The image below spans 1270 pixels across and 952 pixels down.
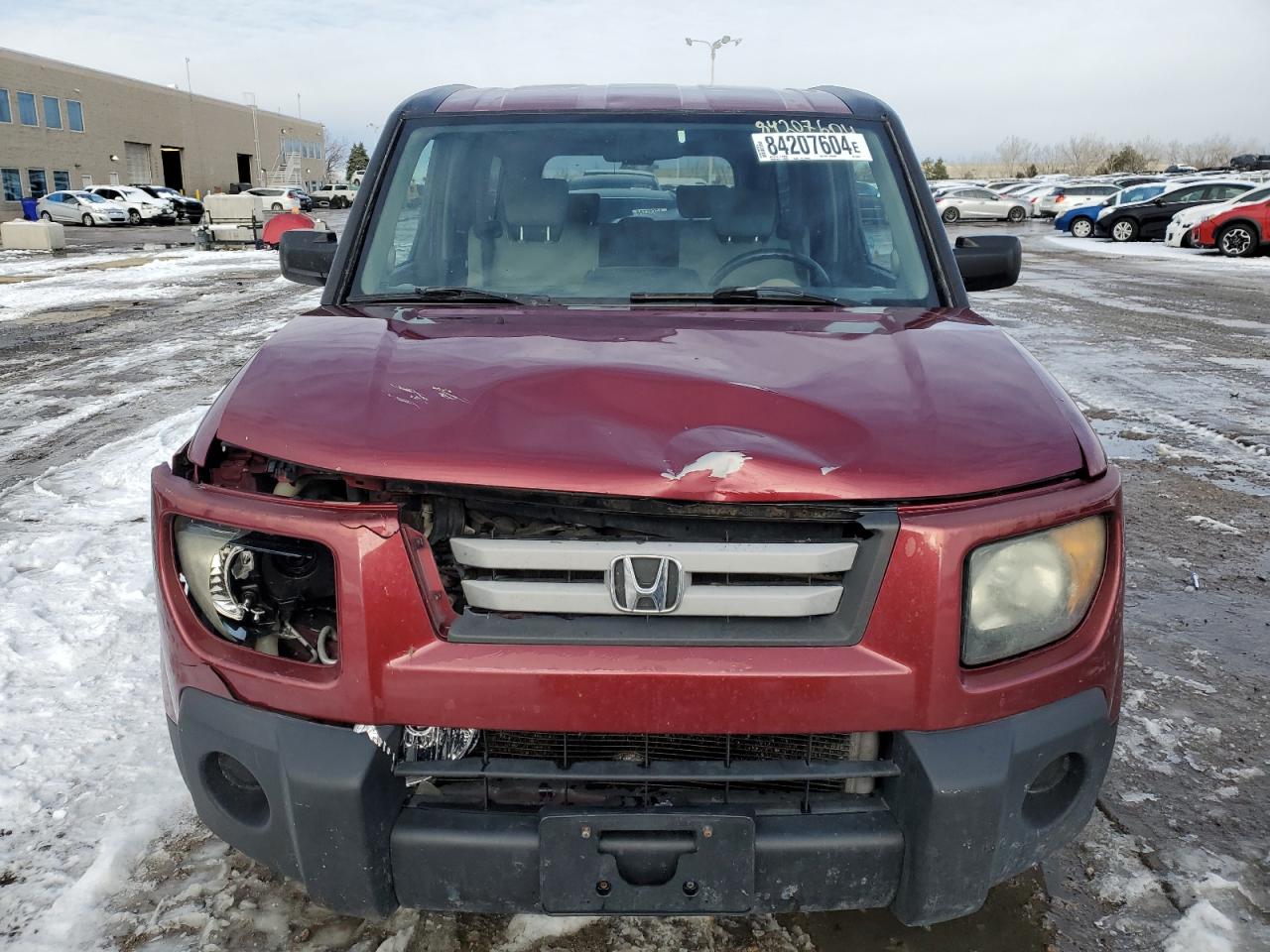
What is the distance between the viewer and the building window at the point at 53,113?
176ft

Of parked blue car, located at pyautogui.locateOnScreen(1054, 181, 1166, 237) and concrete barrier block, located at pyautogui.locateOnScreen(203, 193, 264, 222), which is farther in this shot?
concrete barrier block, located at pyautogui.locateOnScreen(203, 193, 264, 222)

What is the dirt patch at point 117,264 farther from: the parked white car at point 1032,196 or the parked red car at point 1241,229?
the parked white car at point 1032,196

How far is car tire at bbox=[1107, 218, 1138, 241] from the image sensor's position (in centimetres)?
2839

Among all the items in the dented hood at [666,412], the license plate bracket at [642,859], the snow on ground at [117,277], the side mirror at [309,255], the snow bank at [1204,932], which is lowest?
the snow bank at [1204,932]

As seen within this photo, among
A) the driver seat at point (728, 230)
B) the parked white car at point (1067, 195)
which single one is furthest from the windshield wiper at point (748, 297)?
the parked white car at point (1067, 195)

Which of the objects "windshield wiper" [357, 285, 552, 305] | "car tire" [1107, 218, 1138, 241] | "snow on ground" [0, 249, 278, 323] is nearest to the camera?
"windshield wiper" [357, 285, 552, 305]

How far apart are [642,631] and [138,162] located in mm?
73136

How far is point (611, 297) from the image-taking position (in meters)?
2.73

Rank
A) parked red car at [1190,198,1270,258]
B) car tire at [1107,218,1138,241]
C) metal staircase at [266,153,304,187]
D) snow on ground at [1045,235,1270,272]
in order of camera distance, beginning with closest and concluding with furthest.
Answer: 1. snow on ground at [1045,235,1270,272]
2. parked red car at [1190,198,1270,258]
3. car tire at [1107,218,1138,241]
4. metal staircase at [266,153,304,187]

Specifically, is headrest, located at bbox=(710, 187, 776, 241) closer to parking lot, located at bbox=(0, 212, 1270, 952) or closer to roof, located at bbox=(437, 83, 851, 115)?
roof, located at bbox=(437, 83, 851, 115)

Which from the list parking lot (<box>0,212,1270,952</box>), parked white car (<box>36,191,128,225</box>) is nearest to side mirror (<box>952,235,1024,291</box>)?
parking lot (<box>0,212,1270,952</box>)

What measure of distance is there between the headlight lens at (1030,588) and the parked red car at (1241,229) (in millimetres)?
23987

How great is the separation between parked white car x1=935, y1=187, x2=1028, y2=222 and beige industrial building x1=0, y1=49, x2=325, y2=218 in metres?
42.5

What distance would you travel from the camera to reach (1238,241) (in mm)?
22172
